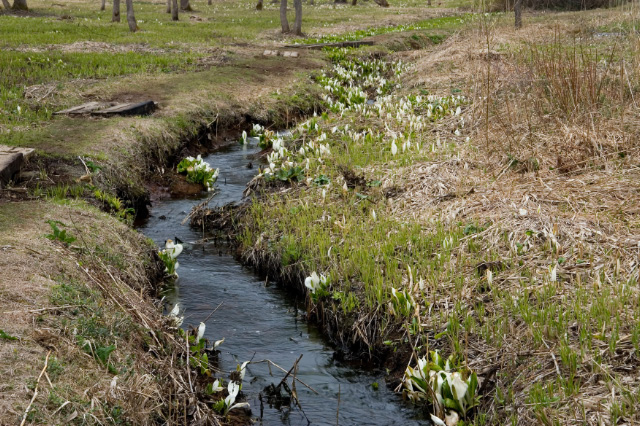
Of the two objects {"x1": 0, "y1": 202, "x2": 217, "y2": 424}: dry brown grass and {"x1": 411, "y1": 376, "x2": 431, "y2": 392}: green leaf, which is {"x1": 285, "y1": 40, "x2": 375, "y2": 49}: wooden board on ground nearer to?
{"x1": 0, "y1": 202, "x2": 217, "y2": 424}: dry brown grass

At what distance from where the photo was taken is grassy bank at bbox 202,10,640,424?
4.22 metres

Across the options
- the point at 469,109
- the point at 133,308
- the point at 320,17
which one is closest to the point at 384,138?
the point at 469,109

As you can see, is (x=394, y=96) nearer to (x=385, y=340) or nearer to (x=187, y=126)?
(x=187, y=126)

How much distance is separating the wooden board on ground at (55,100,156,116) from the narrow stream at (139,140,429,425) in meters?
3.35

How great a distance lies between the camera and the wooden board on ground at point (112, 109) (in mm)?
10992

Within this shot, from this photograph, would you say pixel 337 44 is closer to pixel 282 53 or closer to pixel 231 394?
pixel 282 53

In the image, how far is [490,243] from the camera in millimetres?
5828

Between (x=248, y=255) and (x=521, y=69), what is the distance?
4611mm

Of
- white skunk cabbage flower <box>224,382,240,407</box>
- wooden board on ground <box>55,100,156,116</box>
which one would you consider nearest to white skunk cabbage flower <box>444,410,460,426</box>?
white skunk cabbage flower <box>224,382,240,407</box>

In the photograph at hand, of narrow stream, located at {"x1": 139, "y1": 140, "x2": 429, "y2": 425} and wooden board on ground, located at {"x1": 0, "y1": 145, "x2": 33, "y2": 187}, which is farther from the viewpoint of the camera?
wooden board on ground, located at {"x1": 0, "y1": 145, "x2": 33, "y2": 187}

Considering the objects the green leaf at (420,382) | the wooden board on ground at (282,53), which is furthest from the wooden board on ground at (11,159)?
the wooden board on ground at (282,53)

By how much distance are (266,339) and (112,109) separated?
682cm

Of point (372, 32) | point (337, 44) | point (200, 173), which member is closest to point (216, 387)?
point (200, 173)

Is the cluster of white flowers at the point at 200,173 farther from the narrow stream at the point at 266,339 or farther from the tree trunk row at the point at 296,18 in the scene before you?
the tree trunk row at the point at 296,18
